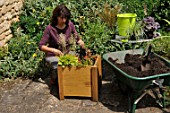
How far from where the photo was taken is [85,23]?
20.0 feet

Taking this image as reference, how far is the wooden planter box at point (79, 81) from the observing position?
3971 mm

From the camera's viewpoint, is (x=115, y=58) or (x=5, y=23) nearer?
(x=115, y=58)

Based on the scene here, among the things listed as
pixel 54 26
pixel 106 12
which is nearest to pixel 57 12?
pixel 54 26

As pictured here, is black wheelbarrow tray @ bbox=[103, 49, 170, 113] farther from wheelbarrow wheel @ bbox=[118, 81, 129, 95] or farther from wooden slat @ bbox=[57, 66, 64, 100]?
wooden slat @ bbox=[57, 66, 64, 100]

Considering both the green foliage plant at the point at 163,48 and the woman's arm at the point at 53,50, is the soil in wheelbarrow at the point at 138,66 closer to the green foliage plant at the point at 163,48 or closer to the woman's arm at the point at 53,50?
the woman's arm at the point at 53,50

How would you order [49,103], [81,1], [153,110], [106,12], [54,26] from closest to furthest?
[153,110]
[49,103]
[54,26]
[106,12]
[81,1]

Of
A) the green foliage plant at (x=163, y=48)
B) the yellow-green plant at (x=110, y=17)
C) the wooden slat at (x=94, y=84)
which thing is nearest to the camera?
the wooden slat at (x=94, y=84)

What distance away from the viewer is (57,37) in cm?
448

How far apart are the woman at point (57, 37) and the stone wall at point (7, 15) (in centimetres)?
146

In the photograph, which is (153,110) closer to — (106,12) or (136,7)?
(106,12)

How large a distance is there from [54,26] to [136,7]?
8.40ft

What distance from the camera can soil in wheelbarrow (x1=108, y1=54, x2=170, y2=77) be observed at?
3666 mm

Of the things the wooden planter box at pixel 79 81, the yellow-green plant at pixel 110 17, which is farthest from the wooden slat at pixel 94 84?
the yellow-green plant at pixel 110 17

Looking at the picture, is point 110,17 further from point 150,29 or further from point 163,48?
point 150,29
